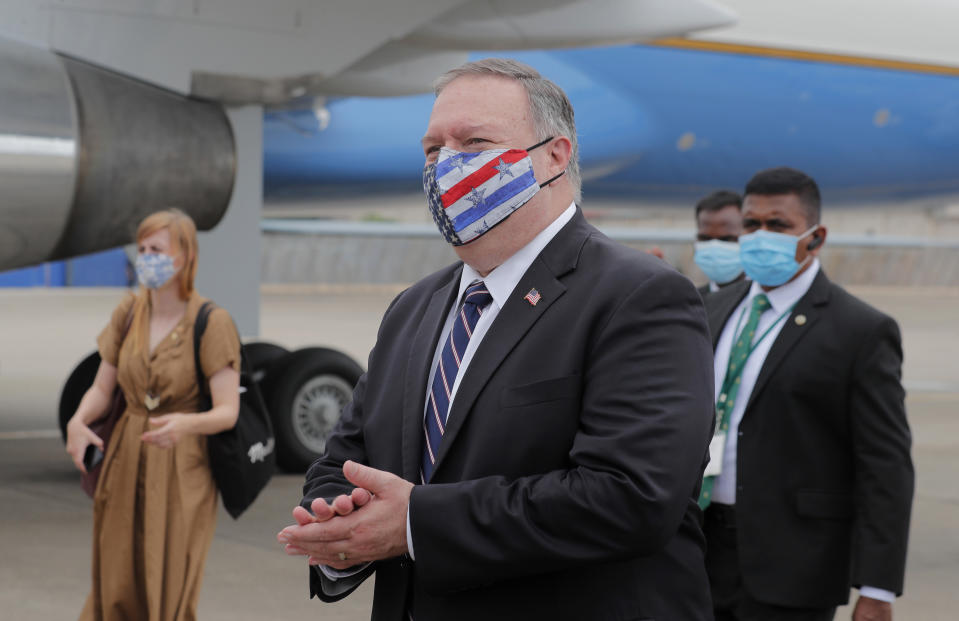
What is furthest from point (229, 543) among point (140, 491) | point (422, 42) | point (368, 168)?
point (368, 168)

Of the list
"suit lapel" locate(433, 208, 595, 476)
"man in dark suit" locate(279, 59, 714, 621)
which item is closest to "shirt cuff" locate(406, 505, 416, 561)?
"man in dark suit" locate(279, 59, 714, 621)

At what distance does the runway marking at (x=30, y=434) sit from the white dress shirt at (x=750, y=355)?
677 centimetres

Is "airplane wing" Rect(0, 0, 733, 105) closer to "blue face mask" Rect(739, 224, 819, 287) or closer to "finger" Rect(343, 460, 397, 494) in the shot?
"blue face mask" Rect(739, 224, 819, 287)

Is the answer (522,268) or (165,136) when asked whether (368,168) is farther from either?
(522,268)

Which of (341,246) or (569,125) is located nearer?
(569,125)

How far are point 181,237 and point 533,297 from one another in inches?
104

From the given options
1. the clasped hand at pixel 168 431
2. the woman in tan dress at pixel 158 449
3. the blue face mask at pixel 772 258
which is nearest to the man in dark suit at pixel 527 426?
the blue face mask at pixel 772 258

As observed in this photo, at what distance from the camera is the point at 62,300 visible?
2612 cm

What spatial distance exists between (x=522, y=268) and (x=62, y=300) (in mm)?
25791

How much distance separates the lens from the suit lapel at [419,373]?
1934mm

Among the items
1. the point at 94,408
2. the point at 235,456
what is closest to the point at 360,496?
the point at 235,456

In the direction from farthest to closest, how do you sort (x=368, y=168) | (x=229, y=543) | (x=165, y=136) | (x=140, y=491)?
1. (x=368, y=168)
2. (x=165, y=136)
3. (x=229, y=543)
4. (x=140, y=491)

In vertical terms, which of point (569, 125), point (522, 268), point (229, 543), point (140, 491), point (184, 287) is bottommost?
point (229, 543)

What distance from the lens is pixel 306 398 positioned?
780cm
